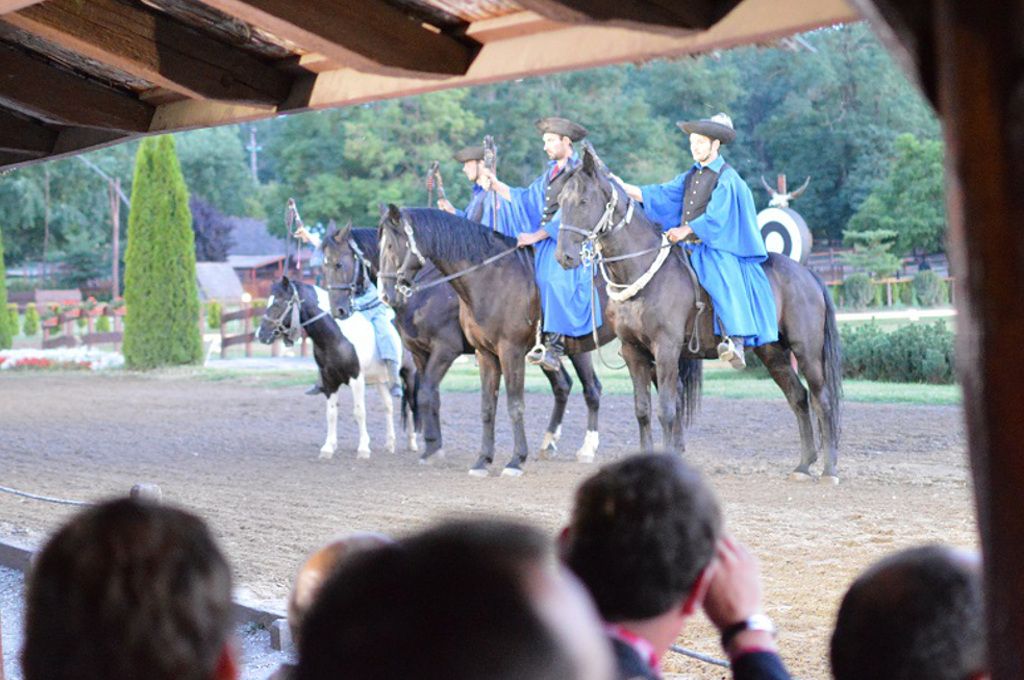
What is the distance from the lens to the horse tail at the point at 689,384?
35.1ft

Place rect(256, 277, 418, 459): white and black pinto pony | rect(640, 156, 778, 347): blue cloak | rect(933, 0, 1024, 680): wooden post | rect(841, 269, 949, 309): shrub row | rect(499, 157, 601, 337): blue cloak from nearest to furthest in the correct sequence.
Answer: rect(933, 0, 1024, 680): wooden post → rect(640, 156, 778, 347): blue cloak → rect(499, 157, 601, 337): blue cloak → rect(256, 277, 418, 459): white and black pinto pony → rect(841, 269, 949, 309): shrub row

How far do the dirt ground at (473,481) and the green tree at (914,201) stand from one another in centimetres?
1497

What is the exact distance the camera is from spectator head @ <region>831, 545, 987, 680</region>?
1699 millimetres

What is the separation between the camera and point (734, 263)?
33.3 ft

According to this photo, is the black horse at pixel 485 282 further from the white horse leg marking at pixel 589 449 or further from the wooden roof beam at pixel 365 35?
the wooden roof beam at pixel 365 35

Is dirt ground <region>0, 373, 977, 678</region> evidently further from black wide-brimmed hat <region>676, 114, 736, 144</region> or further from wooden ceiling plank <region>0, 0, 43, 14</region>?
black wide-brimmed hat <region>676, 114, 736, 144</region>

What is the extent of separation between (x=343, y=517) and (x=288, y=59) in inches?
183

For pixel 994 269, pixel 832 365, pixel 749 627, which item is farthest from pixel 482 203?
pixel 994 269

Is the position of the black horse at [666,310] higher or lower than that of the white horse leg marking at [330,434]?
higher

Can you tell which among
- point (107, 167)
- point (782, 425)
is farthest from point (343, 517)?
point (107, 167)

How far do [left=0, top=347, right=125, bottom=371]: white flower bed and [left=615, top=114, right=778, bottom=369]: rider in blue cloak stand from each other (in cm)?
2010

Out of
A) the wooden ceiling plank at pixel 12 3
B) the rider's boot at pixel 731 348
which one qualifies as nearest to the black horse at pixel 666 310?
the rider's boot at pixel 731 348

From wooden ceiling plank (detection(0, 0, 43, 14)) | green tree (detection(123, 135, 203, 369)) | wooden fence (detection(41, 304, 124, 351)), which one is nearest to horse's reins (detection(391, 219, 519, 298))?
wooden ceiling plank (detection(0, 0, 43, 14))

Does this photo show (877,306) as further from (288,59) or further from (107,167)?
(107,167)
